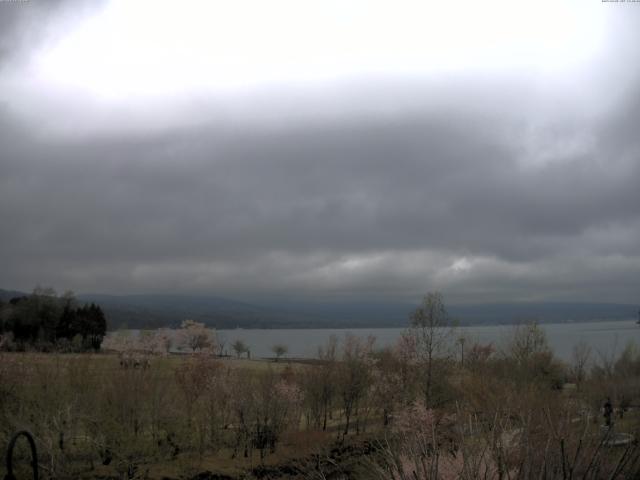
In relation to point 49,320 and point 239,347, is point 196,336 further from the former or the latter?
point 239,347

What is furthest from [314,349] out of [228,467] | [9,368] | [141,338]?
[9,368]

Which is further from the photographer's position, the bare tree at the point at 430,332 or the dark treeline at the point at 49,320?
the dark treeline at the point at 49,320

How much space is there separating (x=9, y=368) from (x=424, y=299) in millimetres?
26939

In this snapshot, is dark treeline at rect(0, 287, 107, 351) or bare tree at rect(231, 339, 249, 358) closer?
dark treeline at rect(0, 287, 107, 351)

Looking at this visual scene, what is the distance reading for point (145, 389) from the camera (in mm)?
34625

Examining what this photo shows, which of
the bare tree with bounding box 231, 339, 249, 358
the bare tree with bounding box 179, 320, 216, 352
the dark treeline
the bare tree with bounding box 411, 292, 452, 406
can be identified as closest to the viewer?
the bare tree with bounding box 411, 292, 452, 406

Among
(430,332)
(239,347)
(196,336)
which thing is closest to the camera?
(430,332)

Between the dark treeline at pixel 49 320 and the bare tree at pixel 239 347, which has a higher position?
the dark treeline at pixel 49 320

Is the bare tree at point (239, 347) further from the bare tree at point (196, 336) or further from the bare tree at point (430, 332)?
the bare tree at point (430, 332)

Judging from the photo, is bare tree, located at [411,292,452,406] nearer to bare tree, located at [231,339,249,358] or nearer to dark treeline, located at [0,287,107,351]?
dark treeline, located at [0,287,107,351]

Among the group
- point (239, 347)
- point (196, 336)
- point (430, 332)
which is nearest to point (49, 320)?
point (239, 347)

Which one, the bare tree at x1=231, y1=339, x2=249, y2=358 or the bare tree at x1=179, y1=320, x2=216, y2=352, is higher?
the bare tree at x1=179, y1=320, x2=216, y2=352

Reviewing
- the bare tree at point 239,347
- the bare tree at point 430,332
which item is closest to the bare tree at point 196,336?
the bare tree at point 430,332

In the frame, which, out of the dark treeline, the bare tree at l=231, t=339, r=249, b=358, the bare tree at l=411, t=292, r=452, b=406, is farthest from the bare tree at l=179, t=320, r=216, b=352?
the bare tree at l=231, t=339, r=249, b=358
